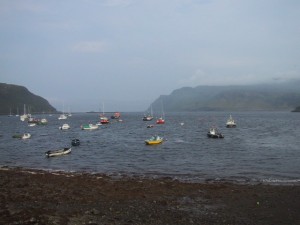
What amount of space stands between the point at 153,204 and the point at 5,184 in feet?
47.0

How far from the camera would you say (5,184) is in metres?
30.7

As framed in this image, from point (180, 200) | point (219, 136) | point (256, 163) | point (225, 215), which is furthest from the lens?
point (219, 136)

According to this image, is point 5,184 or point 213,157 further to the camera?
point 213,157

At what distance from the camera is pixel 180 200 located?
25156 mm

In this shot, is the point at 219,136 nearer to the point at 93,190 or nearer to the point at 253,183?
the point at 253,183

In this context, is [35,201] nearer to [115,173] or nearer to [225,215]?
[225,215]

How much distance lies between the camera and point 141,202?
23766 millimetres

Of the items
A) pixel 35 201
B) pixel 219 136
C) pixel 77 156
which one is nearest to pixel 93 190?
pixel 35 201

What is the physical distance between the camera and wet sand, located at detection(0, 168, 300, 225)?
19250 millimetres

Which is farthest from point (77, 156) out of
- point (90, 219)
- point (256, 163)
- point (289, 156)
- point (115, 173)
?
point (90, 219)

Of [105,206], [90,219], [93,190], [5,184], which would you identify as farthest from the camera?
[5,184]

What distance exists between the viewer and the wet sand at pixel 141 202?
A: 19.2 m

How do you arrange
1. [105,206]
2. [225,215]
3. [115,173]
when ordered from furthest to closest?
[115,173], [105,206], [225,215]

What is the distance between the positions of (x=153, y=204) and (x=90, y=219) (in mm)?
5405
